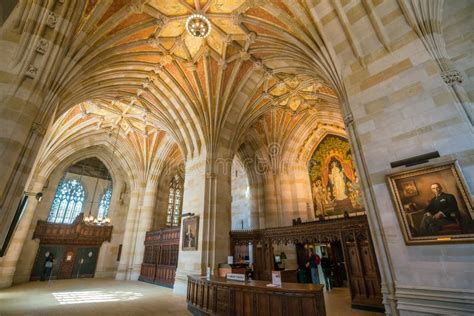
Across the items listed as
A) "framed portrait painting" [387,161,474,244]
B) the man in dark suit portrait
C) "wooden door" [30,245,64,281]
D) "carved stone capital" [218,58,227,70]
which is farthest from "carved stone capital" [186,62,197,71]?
"wooden door" [30,245,64,281]

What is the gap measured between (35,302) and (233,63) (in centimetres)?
1159

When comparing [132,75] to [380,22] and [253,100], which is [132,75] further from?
[380,22]

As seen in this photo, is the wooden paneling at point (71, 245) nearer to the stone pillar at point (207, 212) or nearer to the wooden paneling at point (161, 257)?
the wooden paneling at point (161, 257)

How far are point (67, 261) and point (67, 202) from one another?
13.3 ft

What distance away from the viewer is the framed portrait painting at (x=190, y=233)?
9.26m

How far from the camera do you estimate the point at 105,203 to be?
1725cm

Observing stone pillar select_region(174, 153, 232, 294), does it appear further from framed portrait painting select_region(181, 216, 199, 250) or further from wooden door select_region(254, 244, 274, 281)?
wooden door select_region(254, 244, 274, 281)

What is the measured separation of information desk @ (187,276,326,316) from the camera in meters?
4.21

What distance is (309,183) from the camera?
13.8 metres

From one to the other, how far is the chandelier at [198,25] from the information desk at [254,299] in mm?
8412

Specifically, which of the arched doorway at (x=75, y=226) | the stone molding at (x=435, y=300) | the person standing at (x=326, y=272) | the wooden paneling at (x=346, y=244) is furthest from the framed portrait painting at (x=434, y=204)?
the arched doorway at (x=75, y=226)

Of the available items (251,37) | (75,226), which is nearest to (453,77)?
(251,37)

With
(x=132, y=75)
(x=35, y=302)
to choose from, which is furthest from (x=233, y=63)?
(x=35, y=302)

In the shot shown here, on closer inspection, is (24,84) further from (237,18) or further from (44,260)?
(44,260)
